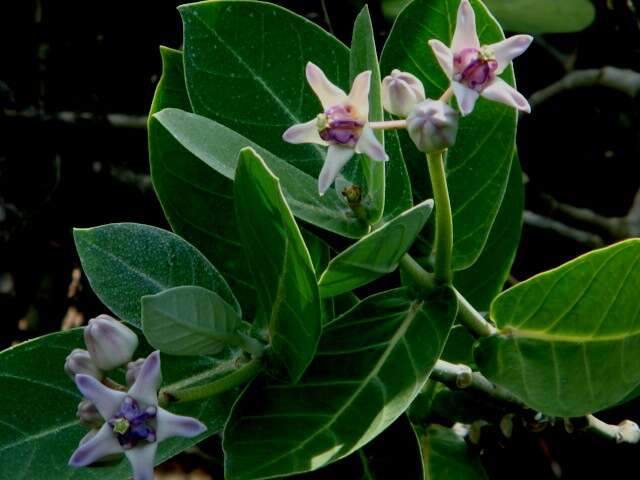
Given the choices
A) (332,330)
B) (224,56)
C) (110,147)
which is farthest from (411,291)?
(110,147)

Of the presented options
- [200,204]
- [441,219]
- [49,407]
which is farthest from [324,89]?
[49,407]

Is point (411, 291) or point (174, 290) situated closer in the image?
point (174, 290)

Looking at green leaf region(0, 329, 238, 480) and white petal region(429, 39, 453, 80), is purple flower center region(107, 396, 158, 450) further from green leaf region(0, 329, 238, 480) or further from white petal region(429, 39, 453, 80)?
white petal region(429, 39, 453, 80)

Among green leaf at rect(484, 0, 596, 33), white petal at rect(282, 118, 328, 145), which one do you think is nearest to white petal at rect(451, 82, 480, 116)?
white petal at rect(282, 118, 328, 145)

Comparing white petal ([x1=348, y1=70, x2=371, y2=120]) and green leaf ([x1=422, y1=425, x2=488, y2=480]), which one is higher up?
white petal ([x1=348, y1=70, x2=371, y2=120])

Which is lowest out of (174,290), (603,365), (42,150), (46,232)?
(46,232)

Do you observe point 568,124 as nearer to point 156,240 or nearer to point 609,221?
point 609,221

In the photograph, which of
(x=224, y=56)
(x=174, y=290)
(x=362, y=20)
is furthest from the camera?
(x=224, y=56)
